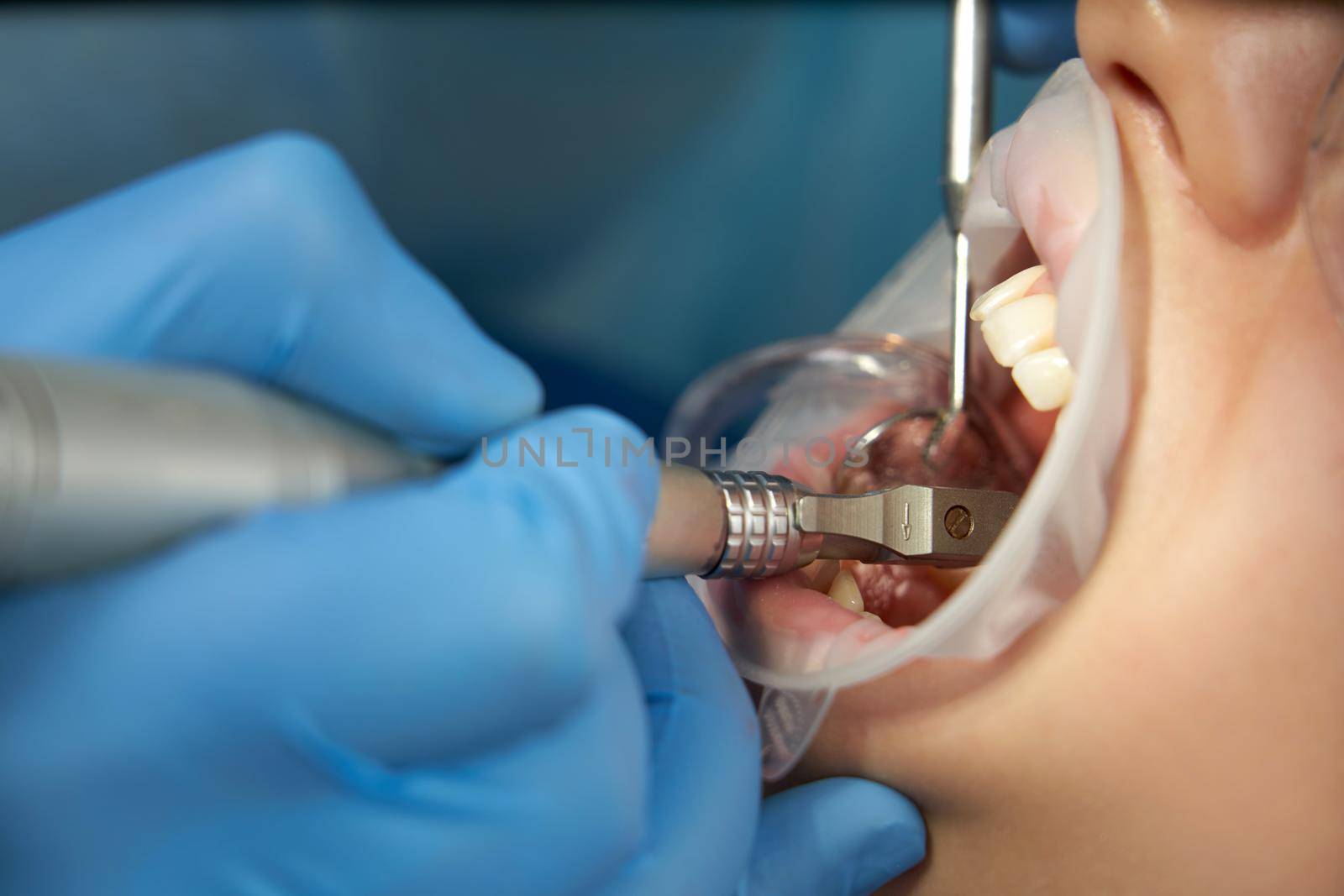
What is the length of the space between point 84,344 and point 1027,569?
567 millimetres

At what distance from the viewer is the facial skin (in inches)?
26.8

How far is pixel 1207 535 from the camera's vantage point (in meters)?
0.70

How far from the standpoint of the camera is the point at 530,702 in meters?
0.55

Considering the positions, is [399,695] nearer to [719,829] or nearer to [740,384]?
[719,829]

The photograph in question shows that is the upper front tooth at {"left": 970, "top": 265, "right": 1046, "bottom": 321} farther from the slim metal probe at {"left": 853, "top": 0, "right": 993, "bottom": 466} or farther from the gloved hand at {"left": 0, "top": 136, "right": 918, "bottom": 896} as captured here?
the gloved hand at {"left": 0, "top": 136, "right": 918, "bottom": 896}

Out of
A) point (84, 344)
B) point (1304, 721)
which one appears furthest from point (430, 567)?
point (1304, 721)

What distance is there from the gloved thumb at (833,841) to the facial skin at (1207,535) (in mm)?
81

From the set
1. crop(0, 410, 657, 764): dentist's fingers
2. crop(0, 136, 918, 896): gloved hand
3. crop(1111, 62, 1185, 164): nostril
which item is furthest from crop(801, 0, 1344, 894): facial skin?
crop(0, 410, 657, 764): dentist's fingers

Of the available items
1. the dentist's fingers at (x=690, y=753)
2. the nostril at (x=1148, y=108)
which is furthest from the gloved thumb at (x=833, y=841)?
the nostril at (x=1148, y=108)

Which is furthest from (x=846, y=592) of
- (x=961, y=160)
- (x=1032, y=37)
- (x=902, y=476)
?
(x=1032, y=37)

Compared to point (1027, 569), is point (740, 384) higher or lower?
lower

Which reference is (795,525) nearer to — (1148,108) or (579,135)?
(1148,108)

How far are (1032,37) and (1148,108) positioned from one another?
0.59 m

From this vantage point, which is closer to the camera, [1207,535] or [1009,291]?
[1207,535]
